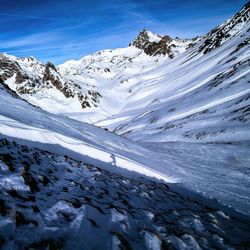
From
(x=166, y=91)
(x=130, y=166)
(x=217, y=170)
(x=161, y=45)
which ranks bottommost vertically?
(x=130, y=166)

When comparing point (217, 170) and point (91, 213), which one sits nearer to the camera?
point (91, 213)

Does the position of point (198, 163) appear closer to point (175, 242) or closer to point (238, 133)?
point (238, 133)

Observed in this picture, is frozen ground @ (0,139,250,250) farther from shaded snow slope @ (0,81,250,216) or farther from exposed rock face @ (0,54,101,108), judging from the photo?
exposed rock face @ (0,54,101,108)

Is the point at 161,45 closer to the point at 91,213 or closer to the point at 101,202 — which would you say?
the point at 101,202

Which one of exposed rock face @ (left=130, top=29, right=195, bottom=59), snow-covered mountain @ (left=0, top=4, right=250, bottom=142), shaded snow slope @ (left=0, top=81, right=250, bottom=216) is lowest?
shaded snow slope @ (left=0, top=81, right=250, bottom=216)

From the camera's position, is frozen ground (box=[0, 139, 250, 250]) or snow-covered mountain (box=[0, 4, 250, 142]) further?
snow-covered mountain (box=[0, 4, 250, 142])

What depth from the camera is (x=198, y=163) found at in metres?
12.5

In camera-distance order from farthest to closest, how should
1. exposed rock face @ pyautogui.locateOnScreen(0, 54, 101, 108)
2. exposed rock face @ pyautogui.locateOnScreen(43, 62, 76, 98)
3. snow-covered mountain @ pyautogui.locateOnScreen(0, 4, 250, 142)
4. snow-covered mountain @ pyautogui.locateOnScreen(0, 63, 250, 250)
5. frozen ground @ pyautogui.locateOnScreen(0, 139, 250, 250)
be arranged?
exposed rock face @ pyautogui.locateOnScreen(43, 62, 76, 98) → exposed rock face @ pyautogui.locateOnScreen(0, 54, 101, 108) → snow-covered mountain @ pyautogui.locateOnScreen(0, 4, 250, 142) → snow-covered mountain @ pyautogui.locateOnScreen(0, 63, 250, 250) → frozen ground @ pyautogui.locateOnScreen(0, 139, 250, 250)

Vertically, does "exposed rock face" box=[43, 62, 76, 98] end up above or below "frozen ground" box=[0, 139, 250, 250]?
above

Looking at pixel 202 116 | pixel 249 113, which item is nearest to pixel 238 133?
pixel 249 113

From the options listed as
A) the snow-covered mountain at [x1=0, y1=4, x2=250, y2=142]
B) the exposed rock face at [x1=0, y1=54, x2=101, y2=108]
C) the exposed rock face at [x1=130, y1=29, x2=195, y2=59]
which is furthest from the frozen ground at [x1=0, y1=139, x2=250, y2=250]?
Answer: the exposed rock face at [x1=130, y1=29, x2=195, y2=59]

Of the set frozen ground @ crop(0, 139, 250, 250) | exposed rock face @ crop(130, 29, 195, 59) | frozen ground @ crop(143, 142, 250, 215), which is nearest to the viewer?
frozen ground @ crop(0, 139, 250, 250)

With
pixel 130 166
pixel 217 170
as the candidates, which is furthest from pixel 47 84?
pixel 130 166

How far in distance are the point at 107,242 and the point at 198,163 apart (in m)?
9.37
